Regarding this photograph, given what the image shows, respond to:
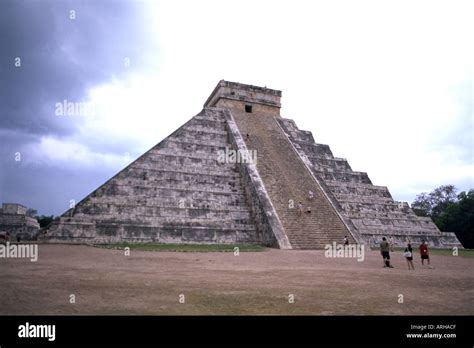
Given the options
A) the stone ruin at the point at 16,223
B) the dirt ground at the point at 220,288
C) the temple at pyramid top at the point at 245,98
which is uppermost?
the temple at pyramid top at the point at 245,98

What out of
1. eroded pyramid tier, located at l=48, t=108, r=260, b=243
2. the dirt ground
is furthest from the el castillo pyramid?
A: the dirt ground

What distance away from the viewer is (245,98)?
92.3 feet

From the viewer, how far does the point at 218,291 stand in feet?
21.2

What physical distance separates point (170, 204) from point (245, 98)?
43.2 feet

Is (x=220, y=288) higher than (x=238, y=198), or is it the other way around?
(x=238, y=198)

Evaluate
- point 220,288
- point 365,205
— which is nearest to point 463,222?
point 365,205

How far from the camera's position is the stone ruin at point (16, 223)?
701 inches

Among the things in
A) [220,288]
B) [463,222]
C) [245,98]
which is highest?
[245,98]

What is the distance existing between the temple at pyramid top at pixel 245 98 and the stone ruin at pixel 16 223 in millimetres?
14936

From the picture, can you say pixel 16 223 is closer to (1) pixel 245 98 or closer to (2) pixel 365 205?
(1) pixel 245 98

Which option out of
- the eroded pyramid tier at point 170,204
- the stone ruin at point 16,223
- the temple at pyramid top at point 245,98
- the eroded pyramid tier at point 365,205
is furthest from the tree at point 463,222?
the stone ruin at point 16,223

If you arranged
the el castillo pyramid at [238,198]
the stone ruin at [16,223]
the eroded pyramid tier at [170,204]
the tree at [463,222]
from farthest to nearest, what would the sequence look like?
1. the tree at [463,222]
2. the stone ruin at [16,223]
3. the el castillo pyramid at [238,198]
4. the eroded pyramid tier at [170,204]

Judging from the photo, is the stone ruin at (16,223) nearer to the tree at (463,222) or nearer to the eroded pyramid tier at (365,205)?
the eroded pyramid tier at (365,205)
